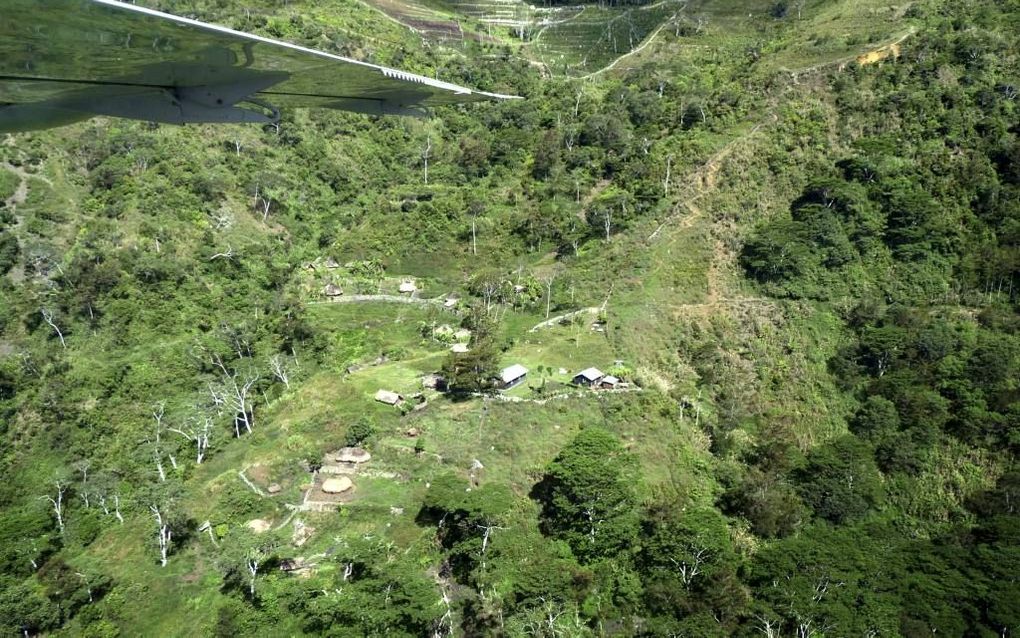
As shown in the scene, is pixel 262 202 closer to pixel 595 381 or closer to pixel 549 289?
pixel 549 289

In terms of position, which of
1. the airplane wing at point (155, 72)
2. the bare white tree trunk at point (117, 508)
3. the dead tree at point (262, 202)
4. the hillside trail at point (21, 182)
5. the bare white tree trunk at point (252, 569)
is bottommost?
the bare white tree trunk at point (117, 508)

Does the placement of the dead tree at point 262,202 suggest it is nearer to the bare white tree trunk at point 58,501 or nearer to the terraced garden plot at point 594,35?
the bare white tree trunk at point 58,501

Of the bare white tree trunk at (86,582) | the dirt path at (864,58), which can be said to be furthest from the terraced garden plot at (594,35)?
the bare white tree trunk at (86,582)

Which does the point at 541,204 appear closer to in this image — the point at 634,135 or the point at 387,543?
the point at 634,135

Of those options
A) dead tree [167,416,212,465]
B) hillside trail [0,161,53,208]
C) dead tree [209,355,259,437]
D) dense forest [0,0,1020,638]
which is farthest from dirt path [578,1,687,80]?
dead tree [167,416,212,465]

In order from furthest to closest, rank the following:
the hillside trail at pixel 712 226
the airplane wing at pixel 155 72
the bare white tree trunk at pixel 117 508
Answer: the hillside trail at pixel 712 226 → the bare white tree trunk at pixel 117 508 → the airplane wing at pixel 155 72

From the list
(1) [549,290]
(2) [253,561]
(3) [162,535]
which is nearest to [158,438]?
(3) [162,535]

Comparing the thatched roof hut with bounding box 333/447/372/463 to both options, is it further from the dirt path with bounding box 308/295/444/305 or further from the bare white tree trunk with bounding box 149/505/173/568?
the dirt path with bounding box 308/295/444/305
